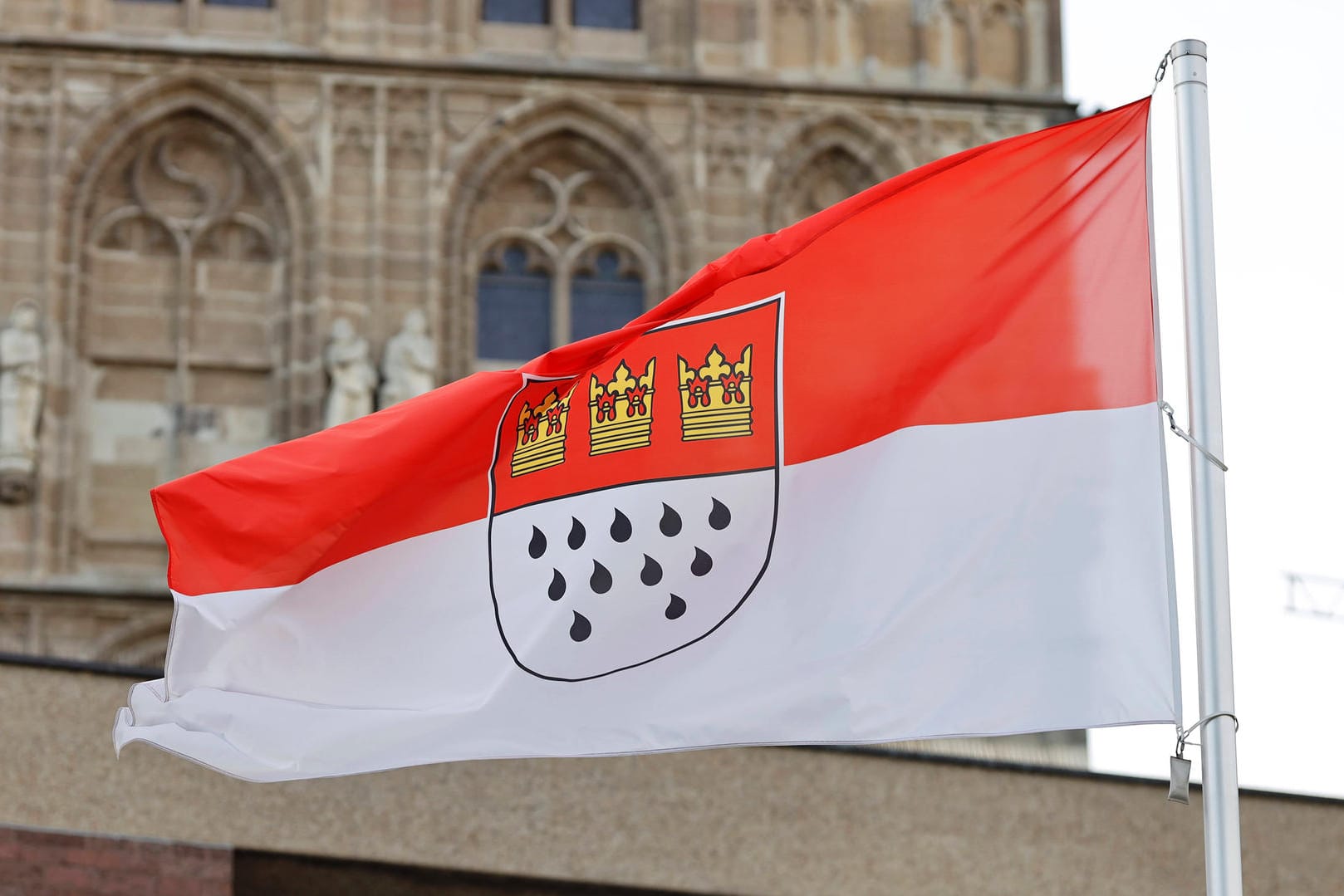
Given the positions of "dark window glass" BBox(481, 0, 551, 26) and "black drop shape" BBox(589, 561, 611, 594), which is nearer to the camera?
"black drop shape" BBox(589, 561, 611, 594)

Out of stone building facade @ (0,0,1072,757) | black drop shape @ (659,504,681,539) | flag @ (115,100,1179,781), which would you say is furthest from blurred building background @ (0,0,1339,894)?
black drop shape @ (659,504,681,539)

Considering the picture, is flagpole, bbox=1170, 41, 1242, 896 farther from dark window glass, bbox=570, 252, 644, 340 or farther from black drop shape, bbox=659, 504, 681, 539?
dark window glass, bbox=570, 252, 644, 340

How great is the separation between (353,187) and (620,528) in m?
12.6

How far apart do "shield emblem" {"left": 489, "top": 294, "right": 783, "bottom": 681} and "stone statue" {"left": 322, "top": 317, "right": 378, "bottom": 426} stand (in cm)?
1076

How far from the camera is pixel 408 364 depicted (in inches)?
744

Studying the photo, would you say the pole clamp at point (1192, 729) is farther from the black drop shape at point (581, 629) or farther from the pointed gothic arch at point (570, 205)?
the pointed gothic arch at point (570, 205)

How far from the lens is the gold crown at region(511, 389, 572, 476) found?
7965mm

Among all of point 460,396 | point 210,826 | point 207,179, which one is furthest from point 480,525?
point 207,179

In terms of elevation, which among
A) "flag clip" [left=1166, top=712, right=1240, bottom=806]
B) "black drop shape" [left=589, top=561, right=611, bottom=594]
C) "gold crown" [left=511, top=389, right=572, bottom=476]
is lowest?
"flag clip" [left=1166, top=712, right=1240, bottom=806]

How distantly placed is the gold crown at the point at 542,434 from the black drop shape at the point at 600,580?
464mm

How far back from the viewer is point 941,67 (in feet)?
69.1

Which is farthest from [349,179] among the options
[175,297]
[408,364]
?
[408,364]

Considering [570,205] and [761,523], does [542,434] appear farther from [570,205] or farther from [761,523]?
[570,205]

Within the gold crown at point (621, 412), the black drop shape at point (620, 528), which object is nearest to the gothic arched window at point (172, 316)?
the gold crown at point (621, 412)
